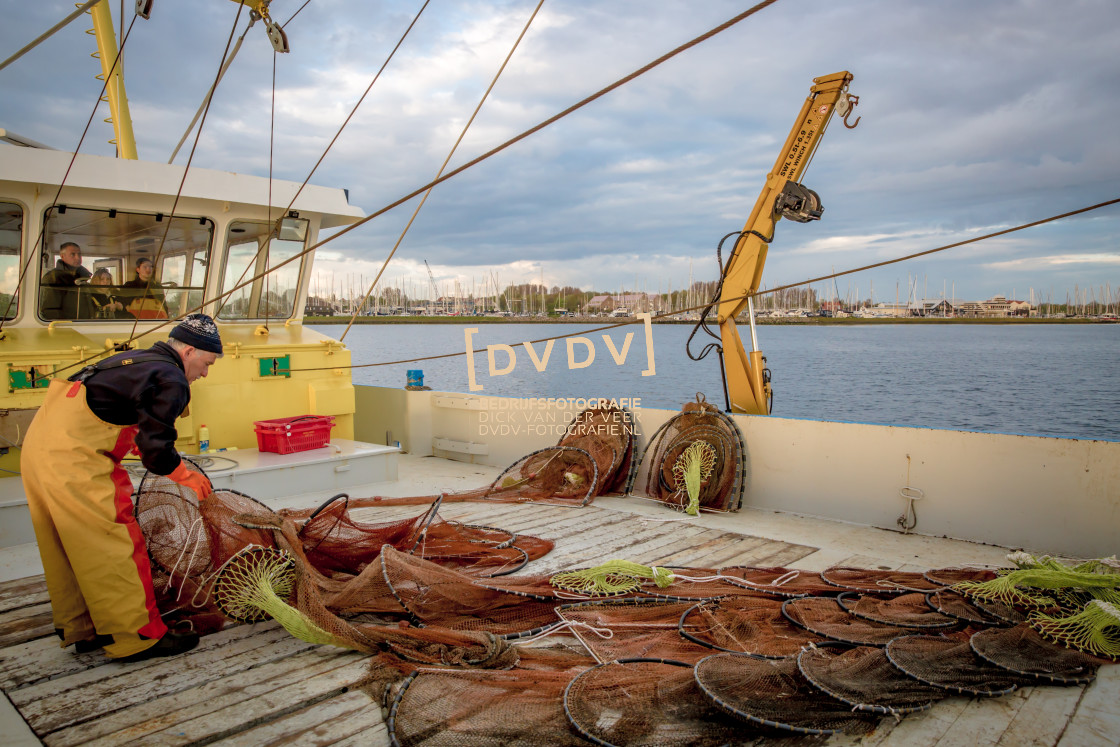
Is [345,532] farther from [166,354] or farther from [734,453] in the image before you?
[734,453]

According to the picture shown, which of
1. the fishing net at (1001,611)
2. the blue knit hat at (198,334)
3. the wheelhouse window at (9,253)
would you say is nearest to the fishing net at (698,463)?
the fishing net at (1001,611)

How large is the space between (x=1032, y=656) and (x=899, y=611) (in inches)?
21.2

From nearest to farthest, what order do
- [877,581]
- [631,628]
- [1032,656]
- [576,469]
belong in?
[1032,656]
[631,628]
[877,581]
[576,469]

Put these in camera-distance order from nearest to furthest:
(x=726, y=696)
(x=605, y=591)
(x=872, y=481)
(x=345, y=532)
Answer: (x=726, y=696)
(x=605, y=591)
(x=345, y=532)
(x=872, y=481)

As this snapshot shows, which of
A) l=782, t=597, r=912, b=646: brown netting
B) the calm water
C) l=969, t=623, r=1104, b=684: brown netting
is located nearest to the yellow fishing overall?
l=782, t=597, r=912, b=646: brown netting

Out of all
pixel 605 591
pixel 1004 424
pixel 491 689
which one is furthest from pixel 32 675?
pixel 1004 424

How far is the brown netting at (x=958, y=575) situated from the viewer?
3.84 meters

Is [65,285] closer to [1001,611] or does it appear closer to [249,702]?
[249,702]

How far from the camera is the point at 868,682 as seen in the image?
104 inches

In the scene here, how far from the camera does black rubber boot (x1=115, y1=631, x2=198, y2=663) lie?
10.1ft

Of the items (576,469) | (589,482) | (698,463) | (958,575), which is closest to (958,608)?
(958,575)

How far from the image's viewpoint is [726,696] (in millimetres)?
2436

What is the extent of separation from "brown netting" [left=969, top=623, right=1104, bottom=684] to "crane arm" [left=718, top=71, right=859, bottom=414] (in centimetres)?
368

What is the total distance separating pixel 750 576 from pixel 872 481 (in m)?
1.96
